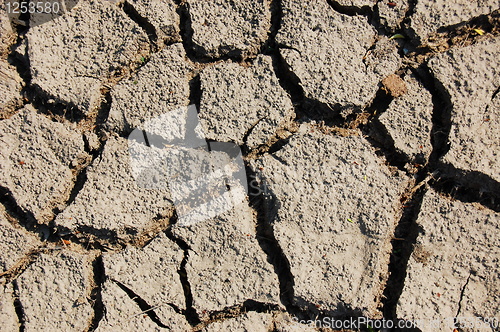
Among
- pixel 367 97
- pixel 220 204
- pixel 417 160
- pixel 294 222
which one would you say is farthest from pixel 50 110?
pixel 417 160

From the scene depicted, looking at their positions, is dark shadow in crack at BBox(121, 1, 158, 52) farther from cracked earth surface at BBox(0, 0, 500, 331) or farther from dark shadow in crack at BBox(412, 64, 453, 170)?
dark shadow in crack at BBox(412, 64, 453, 170)

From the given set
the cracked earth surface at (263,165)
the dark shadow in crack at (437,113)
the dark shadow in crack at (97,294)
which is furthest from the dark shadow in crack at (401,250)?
the dark shadow in crack at (97,294)

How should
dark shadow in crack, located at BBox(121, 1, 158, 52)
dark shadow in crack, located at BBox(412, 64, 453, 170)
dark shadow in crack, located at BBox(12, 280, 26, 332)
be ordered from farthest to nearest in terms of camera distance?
dark shadow in crack, located at BBox(121, 1, 158, 52)
dark shadow in crack, located at BBox(412, 64, 453, 170)
dark shadow in crack, located at BBox(12, 280, 26, 332)

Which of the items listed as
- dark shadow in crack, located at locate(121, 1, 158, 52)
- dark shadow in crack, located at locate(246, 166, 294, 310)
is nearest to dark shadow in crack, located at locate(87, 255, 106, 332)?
dark shadow in crack, located at locate(246, 166, 294, 310)

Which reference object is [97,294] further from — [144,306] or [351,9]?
[351,9]

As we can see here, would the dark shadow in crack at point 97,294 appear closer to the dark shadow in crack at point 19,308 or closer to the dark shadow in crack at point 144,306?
the dark shadow in crack at point 144,306

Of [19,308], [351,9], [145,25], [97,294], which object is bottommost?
[19,308]

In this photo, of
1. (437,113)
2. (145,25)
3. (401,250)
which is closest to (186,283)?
(401,250)

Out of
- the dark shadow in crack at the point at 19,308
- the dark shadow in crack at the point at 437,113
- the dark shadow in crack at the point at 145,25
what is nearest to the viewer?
the dark shadow in crack at the point at 19,308
